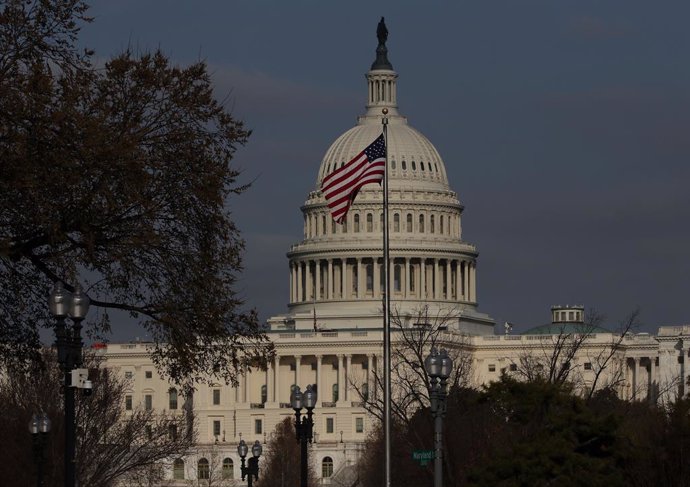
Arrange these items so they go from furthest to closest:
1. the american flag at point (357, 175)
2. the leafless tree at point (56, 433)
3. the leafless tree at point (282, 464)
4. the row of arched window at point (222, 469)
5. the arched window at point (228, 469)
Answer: the arched window at point (228, 469) → the row of arched window at point (222, 469) → the leafless tree at point (282, 464) → the leafless tree at point (56, 433) → the american flag at point (357, 175)

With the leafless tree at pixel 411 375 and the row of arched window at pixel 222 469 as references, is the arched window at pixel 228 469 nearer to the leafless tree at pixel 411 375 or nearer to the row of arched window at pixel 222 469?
the row of arched window at pixel 222 469

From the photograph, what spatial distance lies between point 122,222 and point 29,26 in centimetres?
386

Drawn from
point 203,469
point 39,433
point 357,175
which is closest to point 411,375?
point 203,469

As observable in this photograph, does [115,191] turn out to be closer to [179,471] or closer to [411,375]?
[411,375]

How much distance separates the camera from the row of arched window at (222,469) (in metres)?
185

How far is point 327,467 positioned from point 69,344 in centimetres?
15359

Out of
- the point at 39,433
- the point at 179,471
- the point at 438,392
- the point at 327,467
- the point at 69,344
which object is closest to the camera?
the point at 69,344

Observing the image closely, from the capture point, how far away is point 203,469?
191 meters

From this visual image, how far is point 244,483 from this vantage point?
174 meters

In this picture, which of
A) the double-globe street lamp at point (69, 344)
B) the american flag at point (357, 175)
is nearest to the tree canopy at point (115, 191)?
the double-globe street lamp at point (69, 344)

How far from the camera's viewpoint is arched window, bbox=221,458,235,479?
186500 millimetres

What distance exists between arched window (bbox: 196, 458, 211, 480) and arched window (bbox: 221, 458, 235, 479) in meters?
1.27

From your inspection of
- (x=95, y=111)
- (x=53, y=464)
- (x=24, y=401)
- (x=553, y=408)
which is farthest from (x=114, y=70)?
(x=24, y=401)

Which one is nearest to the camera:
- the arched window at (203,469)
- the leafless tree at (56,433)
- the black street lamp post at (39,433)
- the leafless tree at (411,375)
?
the black street lamp post at (39,433)
